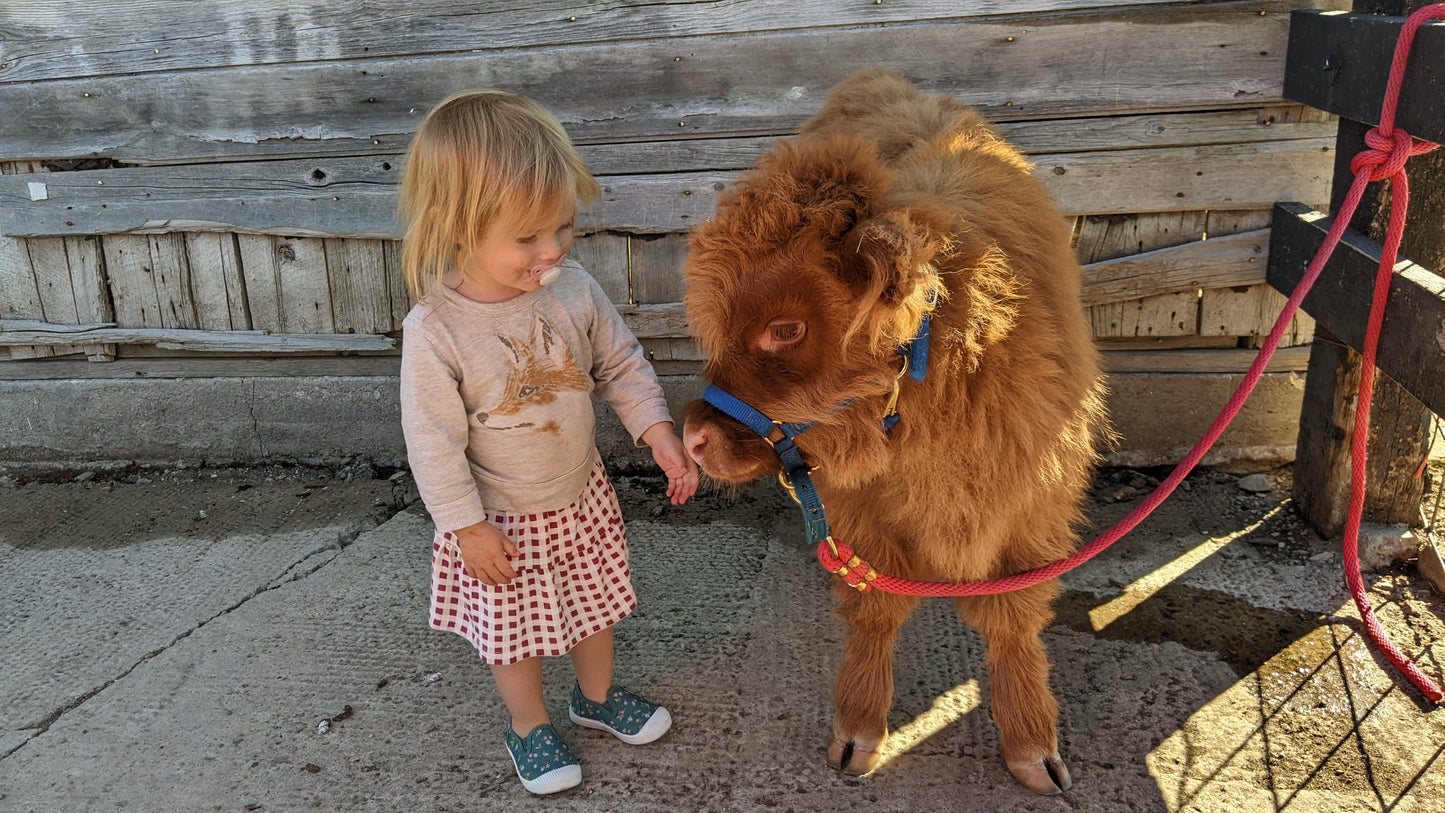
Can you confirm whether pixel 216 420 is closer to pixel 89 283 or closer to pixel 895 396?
pixel 89 283

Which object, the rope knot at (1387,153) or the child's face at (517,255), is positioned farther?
the child's face at (517,255)

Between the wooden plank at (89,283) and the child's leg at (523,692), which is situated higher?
the wooden plank at (89,283)

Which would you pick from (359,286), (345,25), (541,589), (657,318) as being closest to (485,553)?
(541,589)

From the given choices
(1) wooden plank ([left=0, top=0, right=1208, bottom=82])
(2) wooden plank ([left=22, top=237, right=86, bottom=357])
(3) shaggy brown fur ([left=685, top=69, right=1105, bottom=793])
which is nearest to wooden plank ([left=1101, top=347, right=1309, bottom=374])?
(1) wooden plank ([left=0, top=0, right=1208, bottom=82])

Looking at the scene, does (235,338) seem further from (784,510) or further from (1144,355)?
(1144,355)

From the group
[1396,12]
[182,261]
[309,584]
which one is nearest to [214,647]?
[309,584]

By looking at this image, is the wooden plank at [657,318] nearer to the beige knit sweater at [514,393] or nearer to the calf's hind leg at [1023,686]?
the beige knit sweater at [514,393]

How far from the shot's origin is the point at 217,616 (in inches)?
131

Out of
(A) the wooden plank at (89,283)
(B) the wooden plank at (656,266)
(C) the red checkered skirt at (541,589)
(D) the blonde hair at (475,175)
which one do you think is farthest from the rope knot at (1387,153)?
(A) the wooden plank at (89,283)

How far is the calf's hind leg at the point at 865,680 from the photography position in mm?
2525

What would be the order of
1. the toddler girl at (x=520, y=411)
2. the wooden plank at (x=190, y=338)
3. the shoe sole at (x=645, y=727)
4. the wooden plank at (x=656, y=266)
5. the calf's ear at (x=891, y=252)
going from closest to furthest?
the calf's ear at (x=891, y=252) < the toddler girl at (x=520, y=411) < the shoe sole at (x=645, y=727) < the wooden plank at (x=656, y=266) < the wooden plank at (x=190, y=338)

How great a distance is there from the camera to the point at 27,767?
8.61 ft

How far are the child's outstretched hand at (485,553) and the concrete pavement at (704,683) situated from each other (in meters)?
0.62

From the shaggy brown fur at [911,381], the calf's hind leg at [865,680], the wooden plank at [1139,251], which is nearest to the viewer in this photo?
the shaggy brown fur at [911,381]
